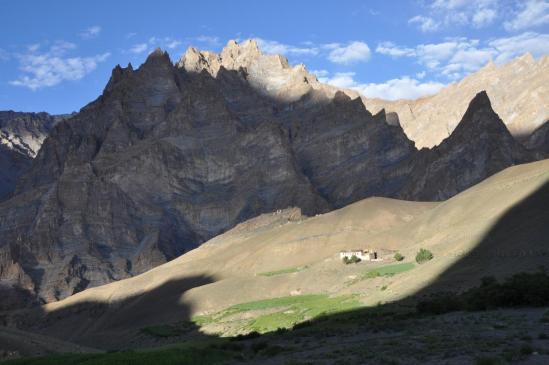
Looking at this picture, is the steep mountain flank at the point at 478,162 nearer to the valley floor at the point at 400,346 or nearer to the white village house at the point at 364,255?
the white village house at the point at 364,255

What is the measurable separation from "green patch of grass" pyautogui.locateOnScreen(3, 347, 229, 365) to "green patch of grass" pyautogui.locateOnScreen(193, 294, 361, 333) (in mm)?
17270

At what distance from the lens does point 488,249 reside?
66562mm

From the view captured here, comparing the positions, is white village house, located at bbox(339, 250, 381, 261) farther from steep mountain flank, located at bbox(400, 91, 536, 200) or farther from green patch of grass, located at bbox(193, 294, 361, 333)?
steep mountain flank, located at bbox(400, 91, 536, 200)

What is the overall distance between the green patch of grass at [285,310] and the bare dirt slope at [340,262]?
2.30m

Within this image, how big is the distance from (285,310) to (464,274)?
20.1 m

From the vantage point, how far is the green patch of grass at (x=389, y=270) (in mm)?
75794

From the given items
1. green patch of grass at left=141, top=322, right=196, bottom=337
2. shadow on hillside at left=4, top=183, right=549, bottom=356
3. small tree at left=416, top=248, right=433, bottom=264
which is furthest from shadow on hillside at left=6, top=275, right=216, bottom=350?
small tree at left=416, top=248, right=433, bottom=264

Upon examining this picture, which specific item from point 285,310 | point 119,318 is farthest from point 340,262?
point 119,318

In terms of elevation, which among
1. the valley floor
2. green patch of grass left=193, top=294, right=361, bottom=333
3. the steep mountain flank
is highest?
the steep mountain flank

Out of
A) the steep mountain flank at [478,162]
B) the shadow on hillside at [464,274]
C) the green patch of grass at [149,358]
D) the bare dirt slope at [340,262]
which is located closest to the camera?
the green patch of grass at [149,358]

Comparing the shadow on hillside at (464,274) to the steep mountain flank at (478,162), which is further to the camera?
the steep mountain flank at (478,162)

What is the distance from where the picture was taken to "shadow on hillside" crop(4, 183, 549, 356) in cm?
5053

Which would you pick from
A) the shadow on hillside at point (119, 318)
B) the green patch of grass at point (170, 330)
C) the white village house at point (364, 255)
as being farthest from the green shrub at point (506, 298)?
the white village house at point (364, 255)

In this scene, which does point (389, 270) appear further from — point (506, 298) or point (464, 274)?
point (506, 298)
